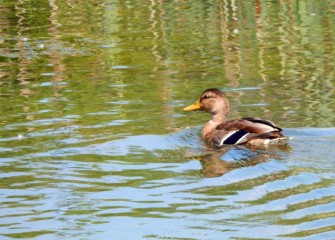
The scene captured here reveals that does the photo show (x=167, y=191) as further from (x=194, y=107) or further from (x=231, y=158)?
(x=194, y=107)

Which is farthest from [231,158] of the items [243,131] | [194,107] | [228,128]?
[194,107]

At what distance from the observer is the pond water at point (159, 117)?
9.34 meters

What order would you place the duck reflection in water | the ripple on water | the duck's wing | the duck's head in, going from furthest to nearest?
the duck's head
the duck's wing
the duck reflection in water
the ripple on water

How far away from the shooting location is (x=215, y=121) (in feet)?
43.9

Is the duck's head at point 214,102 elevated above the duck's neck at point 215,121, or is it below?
above

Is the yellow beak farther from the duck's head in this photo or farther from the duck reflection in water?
the duck reflection in water

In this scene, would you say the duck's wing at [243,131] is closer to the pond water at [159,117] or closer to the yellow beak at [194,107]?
the pond water at [159,117]

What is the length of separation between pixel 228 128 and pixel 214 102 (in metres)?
0.75

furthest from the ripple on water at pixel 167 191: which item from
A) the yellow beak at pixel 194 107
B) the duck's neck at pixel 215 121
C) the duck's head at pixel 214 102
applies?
the yellow beak at pixel 194 107

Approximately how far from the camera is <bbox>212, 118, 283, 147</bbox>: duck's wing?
39.3 ft

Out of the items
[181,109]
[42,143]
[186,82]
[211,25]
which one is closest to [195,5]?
[211,25]

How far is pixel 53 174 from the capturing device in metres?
10.9

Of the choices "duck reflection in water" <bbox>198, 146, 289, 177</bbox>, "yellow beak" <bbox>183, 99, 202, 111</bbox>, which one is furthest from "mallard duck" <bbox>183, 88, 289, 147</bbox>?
"duck reflection in water" <bbox>198, 146, 289, 177</bbox>

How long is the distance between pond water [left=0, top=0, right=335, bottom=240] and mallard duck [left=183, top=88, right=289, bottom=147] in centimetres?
17
